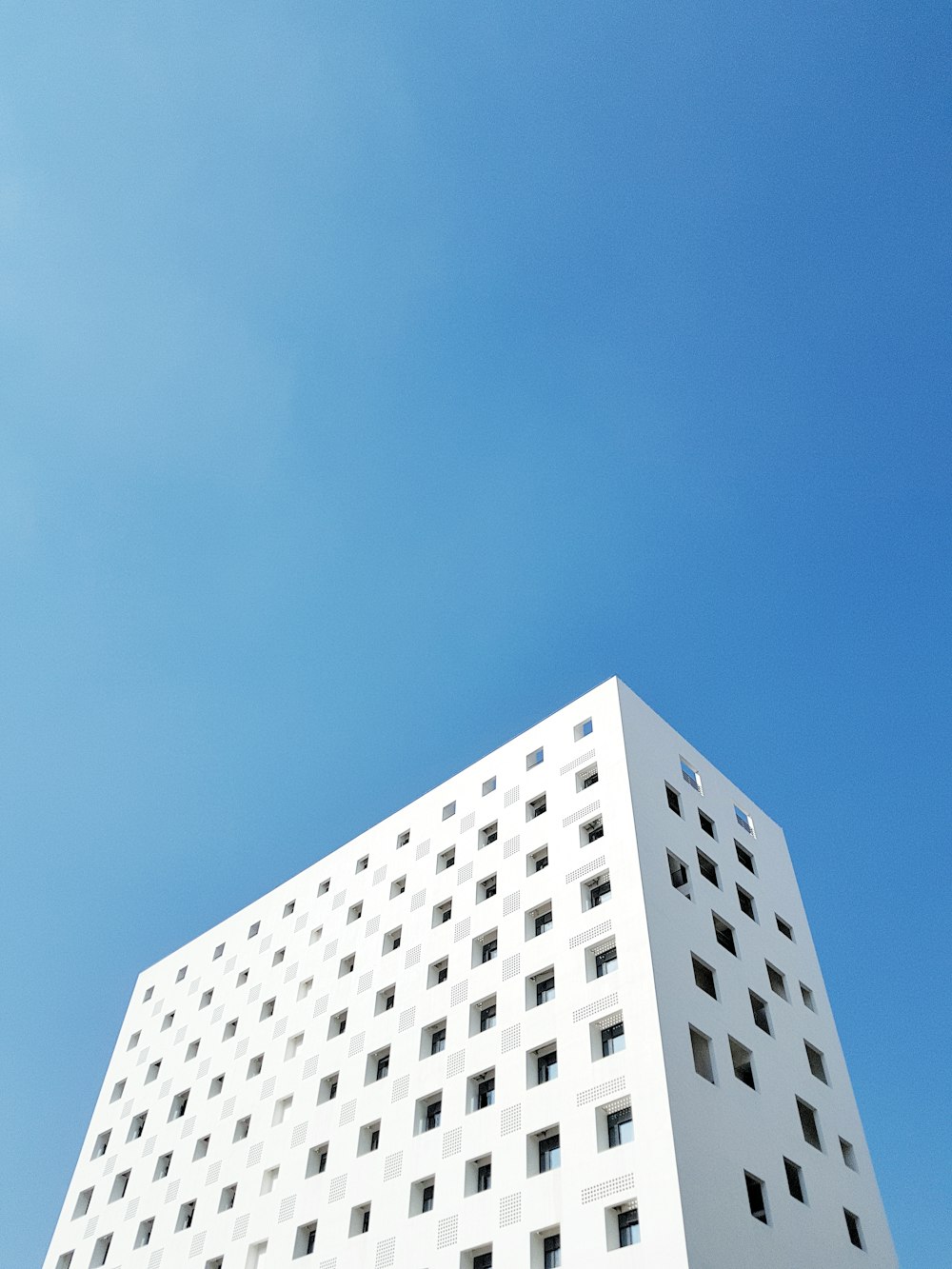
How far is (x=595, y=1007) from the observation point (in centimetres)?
2820

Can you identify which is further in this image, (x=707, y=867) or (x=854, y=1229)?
(x=707, y=867)

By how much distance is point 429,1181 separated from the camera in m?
29.3

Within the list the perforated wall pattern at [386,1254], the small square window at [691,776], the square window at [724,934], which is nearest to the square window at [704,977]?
the square window at [724,934]

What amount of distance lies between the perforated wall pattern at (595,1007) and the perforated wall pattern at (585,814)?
6.38m

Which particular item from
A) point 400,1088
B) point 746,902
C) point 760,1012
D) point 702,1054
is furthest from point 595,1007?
point 746,902

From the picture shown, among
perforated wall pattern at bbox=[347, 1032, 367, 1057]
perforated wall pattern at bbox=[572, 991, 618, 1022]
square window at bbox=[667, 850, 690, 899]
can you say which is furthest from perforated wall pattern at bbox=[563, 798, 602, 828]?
perforated wall pattern at bbox=[347, 1032, 367, 1057]

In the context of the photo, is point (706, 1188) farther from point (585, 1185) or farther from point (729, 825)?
point (729, 825)

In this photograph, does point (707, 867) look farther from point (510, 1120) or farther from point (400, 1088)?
point (400, 1088)

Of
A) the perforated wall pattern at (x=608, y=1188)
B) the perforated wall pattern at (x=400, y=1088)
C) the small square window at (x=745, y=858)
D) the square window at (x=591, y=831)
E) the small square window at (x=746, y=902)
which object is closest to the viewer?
the perforated wall pattern at (x=608, y=1188)

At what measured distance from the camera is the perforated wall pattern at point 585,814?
1307 inches

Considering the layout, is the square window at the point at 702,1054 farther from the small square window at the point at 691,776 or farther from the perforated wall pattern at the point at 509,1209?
the small square window at the point at 691,776

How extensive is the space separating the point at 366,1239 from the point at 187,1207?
436 inches

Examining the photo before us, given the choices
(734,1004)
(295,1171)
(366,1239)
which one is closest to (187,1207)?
(295,1171)

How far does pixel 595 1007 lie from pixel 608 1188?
15.5 feet
